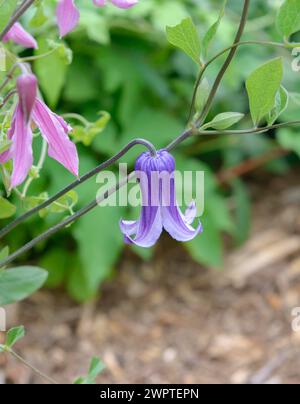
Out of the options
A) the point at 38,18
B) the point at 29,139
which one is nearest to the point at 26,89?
the point at 29,139

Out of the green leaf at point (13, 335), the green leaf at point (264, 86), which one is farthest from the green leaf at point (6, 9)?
the green leaf at point (13, 335)

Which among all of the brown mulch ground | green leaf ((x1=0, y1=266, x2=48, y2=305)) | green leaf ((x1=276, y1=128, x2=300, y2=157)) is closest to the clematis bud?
green leaf ((x1=0, y1=266, x2=48, y2=305))

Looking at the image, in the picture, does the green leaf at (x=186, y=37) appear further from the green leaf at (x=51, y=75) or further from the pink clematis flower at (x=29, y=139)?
the green leaf at (x=51, y=75)

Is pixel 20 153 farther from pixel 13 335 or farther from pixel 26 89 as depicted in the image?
pixel 13 335

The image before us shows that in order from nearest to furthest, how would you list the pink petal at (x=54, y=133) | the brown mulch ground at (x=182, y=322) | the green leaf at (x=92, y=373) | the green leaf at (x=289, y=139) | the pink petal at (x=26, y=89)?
1. the pink petal at (x=26, y=89)
2. the pink petal at (x=54, y=133)
3. the green leaf at (x=92, y=373)
4. the brown mulch ground at (x=182, y=322)
5. the green leaf at (x=289, y=139)

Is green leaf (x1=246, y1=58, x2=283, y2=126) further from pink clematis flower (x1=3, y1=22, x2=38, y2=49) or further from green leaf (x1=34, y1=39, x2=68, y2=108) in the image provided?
green leaf (x1=34, y1=39, x2=68, y2=108)

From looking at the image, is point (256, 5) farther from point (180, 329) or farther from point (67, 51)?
point (67, 51)
